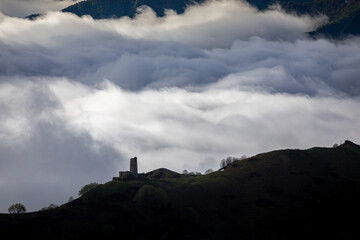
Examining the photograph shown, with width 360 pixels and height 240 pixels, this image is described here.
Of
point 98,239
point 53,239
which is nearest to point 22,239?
point 53,239

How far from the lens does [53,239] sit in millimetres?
193375

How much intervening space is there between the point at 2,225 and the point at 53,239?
26306 mm

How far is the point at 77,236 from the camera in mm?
199000

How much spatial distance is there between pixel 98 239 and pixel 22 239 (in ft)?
111

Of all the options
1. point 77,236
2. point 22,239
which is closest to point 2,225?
point 22,239

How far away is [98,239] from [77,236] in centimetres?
997

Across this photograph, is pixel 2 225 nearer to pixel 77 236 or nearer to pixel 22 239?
pixel 22 239

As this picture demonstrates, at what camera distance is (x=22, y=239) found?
190m

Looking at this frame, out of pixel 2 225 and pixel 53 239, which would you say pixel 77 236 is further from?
pixel 2 225

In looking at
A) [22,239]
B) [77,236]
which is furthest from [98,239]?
[22,239]

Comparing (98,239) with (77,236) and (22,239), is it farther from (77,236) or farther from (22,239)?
(22,239)

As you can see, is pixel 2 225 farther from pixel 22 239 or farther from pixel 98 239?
pixel 98 239
